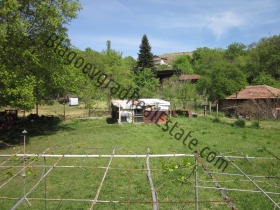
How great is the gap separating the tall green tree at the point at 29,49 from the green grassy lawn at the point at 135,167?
11.1 ft

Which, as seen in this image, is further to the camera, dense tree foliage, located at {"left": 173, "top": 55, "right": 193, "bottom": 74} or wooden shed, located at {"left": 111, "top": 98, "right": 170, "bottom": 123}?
dense tree foliage, located at {"left": 173, "top": 55, "right": 193, "bottom": 74}

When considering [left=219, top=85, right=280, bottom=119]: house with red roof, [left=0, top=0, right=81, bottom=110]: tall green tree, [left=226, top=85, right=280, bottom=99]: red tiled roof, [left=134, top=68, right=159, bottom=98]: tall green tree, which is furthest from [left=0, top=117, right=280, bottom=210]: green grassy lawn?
[left=134, top=68, right=159, bottom=98]: tall green tree

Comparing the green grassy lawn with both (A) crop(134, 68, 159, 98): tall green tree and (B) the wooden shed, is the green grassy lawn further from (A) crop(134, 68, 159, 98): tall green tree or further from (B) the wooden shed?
(A) crop(134, 68, 159, 98): tall green tree

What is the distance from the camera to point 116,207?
843 centimetres

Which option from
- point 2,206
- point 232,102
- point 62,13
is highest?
point 62,13

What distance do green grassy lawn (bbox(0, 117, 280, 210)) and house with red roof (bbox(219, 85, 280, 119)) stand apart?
246 inches

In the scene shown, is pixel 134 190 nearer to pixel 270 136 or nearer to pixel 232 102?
pixel 270 136

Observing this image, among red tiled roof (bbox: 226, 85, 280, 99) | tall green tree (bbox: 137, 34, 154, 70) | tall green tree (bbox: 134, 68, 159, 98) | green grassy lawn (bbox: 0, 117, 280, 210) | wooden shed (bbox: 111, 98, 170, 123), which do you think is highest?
tall green tree (bbox: 137, 34, 154, 70)

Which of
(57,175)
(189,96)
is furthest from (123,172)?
(189,96)

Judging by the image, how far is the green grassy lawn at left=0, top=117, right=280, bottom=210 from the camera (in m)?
8.75

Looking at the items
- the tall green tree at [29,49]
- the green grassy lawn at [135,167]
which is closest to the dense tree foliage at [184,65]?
the green grassy lawn at [135,167]

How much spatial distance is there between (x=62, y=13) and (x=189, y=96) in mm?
21881

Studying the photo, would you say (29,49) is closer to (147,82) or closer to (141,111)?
(141,111)

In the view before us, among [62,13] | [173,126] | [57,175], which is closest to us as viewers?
[57,175]
